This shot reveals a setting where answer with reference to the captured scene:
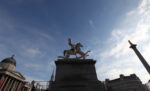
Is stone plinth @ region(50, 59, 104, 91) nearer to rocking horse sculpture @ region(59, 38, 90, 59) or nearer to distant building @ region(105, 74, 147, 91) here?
rocking horse sculpture @ region(59, 38, 90, 59)

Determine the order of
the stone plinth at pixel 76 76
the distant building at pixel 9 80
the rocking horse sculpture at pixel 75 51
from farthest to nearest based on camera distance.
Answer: the distant building at pixel 9 80, the rocking horse sculpture at pixel 75 51, the stone plinth at pixel 76 76

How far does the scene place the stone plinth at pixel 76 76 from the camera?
704 cm

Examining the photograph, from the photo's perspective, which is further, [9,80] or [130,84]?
[130,84]

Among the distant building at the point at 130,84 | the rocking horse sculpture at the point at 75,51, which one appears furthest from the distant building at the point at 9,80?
the distant building at the point at 130,84

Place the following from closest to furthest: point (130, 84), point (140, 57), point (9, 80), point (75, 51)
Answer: point (75, 51) < point (140, 57) < point (9, 80) < point (130, 84)

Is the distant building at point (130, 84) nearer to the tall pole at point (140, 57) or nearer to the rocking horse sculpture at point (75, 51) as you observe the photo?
the tall pole at point (140, 57)

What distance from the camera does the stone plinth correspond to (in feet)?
23.1

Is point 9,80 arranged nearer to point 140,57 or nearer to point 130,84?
point 140,57

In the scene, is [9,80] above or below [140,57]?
above

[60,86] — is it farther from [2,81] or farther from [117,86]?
[117,86]

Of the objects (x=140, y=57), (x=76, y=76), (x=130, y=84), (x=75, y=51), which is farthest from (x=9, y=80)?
(x=130, y=84)

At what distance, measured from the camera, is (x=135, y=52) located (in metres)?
22.9

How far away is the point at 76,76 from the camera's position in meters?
7.77

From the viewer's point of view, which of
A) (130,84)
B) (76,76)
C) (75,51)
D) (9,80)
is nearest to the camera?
(76,76)
